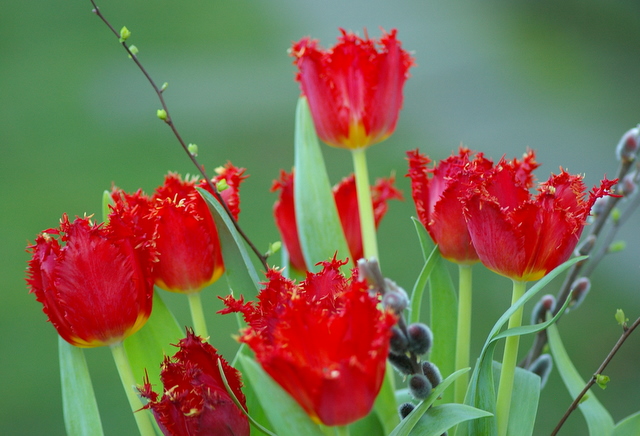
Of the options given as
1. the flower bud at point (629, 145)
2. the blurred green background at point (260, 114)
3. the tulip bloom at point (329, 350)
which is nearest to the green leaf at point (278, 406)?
the tulip bloom at point (329, 350)

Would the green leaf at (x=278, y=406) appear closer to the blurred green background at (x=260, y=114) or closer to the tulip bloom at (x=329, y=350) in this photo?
the tulip bloom at (x=329, y=350)

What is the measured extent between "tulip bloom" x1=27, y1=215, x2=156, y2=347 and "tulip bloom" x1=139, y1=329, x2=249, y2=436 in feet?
0.11

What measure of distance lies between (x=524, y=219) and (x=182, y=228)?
14 centimetres

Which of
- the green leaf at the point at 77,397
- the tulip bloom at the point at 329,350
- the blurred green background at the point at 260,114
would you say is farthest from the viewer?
the blurred green background at the point at 260,114

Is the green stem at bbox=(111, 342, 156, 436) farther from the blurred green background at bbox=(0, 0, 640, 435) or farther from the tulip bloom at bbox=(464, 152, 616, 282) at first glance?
the blurred green background at bbox=(0, 0, 640, 435)

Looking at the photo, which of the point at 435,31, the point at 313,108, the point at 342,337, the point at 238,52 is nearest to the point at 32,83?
the point at 238,52

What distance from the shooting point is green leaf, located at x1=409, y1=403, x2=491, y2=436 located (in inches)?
10.1

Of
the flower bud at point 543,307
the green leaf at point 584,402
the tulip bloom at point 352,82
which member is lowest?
the green leaf at point 584,402

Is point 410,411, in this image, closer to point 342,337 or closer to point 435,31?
point 342,337

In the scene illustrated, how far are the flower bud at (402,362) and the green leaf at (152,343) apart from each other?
130 millimetres

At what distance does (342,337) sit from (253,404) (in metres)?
0.11

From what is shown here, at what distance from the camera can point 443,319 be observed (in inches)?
14.4

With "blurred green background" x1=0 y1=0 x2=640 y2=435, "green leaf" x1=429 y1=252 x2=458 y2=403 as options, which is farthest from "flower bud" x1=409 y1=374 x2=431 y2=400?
"blurred green background" x1=0 y1=0 x2=640 y2=435

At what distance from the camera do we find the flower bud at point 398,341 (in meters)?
0.24
